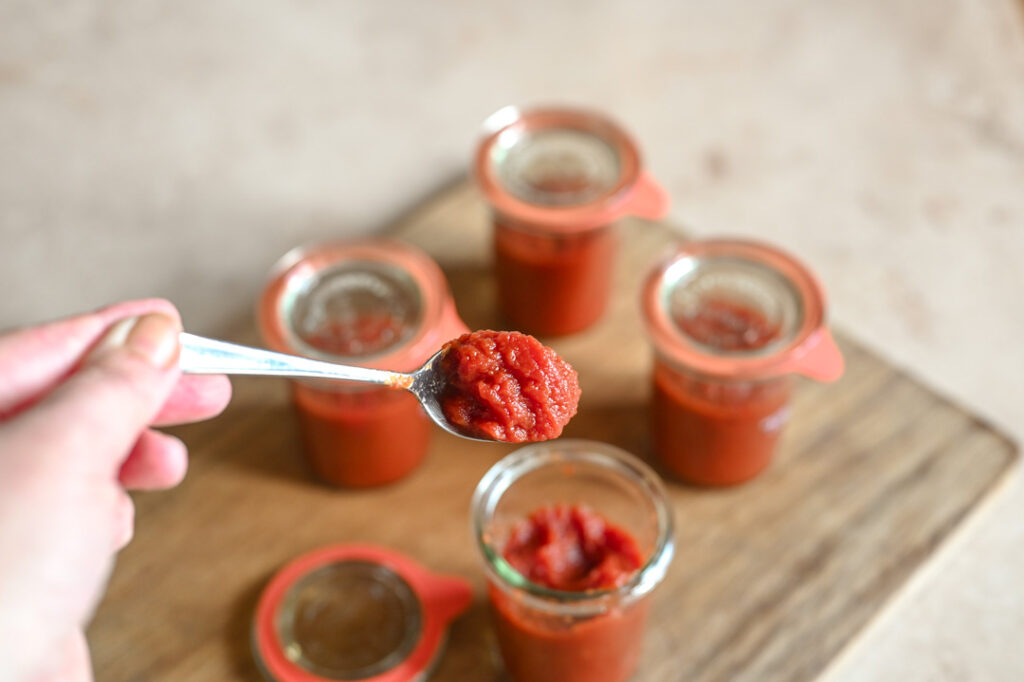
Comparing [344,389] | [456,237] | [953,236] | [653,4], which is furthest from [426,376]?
[653,4]

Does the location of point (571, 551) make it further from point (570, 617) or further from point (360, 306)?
point (360, 306)

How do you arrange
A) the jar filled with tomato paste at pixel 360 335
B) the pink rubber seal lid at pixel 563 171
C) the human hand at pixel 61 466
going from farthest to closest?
the pink rubber seal lid at pixel 563 171, the jar filled with tomato paste at pixel 360 335, the human hand at pixel 61 466

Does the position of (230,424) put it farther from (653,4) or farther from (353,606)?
(653,4)

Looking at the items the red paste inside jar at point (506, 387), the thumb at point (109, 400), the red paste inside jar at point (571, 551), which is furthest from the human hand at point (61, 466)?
the red paste inside jar at point (571, 551)

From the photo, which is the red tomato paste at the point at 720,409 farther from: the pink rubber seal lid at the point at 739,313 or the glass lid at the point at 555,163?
the glass lid at the point at 555,163

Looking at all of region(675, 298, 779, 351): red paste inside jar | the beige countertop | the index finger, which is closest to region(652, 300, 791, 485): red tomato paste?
region(675, 298, 779, 351): red paste inside jar

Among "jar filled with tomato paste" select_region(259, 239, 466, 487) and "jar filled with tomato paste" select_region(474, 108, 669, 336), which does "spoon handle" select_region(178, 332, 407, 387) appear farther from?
"jar filled with tomato paste" select_region(474, 108, 669, 336)

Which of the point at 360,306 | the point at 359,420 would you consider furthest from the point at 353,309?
the point at 359,420
